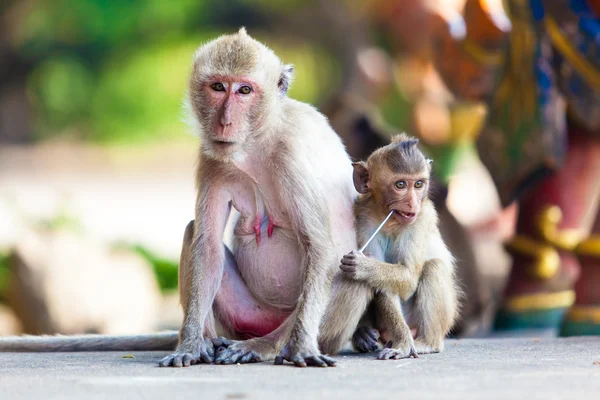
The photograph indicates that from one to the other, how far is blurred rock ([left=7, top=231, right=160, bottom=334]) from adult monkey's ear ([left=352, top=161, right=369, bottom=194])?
4673 millimetres

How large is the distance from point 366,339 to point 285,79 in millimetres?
1292

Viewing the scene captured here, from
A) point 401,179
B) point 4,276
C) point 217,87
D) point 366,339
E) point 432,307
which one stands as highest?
point 217,87

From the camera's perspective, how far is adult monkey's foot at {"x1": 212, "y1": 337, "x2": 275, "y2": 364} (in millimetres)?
4617

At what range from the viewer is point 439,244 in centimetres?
519

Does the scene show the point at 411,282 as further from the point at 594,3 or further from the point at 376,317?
the point at 594,3

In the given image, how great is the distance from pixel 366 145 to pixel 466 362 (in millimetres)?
3631

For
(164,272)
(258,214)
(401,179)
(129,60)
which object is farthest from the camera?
(129,60)

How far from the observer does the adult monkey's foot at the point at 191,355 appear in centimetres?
453

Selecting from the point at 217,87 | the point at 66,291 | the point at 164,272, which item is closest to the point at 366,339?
the point at 217,87

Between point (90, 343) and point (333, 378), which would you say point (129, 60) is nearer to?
point (90, 343)

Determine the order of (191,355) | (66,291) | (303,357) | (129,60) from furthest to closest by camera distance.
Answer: (129,60), (66,291), (191,355), (303,357)

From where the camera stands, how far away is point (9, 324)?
31.4 feet

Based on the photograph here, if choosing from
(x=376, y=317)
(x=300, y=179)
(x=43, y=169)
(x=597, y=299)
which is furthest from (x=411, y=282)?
(x=43, y=169)

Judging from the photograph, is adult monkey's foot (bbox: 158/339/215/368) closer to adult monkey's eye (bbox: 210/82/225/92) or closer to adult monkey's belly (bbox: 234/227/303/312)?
adult monkey's belly (bbox: 234/227/303/312)
